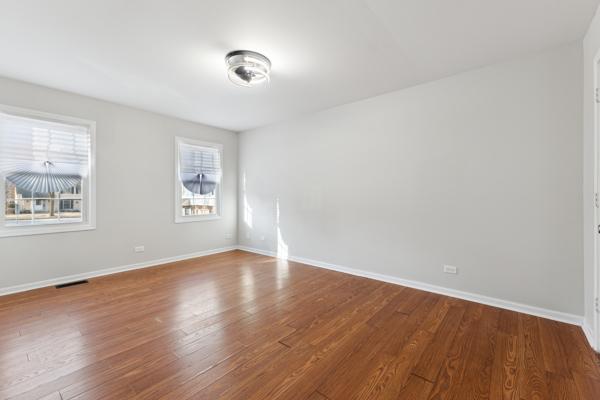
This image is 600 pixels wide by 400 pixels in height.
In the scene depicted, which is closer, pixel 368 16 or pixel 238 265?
pixel 368 16

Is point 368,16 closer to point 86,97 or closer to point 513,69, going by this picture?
point 513,69

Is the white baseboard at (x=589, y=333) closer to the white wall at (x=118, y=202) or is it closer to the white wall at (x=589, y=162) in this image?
the white wall at (x=589, y=162)

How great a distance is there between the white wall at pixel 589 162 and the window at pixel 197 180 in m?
5.36

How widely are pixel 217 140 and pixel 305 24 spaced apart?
12.3ft

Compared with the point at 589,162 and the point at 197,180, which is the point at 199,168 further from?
the point at 589,162

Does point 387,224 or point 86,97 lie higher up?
point 86,97

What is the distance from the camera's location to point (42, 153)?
3.47 meters

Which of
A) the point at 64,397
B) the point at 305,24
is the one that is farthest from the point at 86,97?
the point at 64,397

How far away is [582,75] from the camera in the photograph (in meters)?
2.42

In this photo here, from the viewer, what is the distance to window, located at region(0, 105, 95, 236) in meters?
3.24

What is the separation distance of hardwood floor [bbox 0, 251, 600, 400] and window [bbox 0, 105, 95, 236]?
0.99 m

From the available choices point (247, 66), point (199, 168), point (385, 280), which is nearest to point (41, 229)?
point (199, 168)

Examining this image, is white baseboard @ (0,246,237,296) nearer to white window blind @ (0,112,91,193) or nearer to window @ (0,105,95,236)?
window @ (0,105,95,236)

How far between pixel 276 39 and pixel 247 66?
0.45 m
